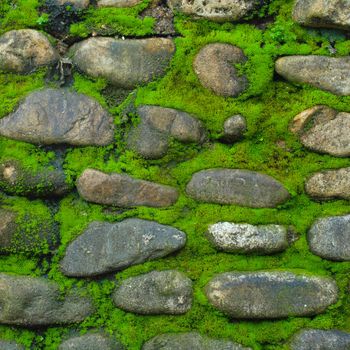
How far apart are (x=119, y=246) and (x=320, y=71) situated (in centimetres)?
127

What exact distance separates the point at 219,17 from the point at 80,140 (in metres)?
0.92

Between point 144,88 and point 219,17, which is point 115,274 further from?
point 219,17

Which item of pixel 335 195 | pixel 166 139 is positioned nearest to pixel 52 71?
pixel 166 139

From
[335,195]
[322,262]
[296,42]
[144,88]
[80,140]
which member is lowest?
[322,262]

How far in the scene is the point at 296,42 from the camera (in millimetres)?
2582

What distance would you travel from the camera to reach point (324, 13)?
250 centimetres

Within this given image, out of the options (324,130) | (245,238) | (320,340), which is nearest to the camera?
(320,340)

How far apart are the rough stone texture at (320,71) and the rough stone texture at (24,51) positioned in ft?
3.75

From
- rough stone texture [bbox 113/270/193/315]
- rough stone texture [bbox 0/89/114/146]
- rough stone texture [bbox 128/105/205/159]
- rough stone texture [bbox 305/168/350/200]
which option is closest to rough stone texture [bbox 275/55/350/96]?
rough stone texture [bbox 305/168/350/200]

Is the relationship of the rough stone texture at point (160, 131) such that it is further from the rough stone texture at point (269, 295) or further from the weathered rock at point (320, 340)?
the weathered rock at point (320, 340)

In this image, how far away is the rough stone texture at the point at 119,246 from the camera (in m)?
2.30

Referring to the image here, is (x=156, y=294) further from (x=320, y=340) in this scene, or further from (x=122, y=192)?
(x=320, y=340)

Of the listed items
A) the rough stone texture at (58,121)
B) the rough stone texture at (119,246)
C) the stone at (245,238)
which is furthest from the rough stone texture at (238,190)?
the rough stone texture at (58,121)

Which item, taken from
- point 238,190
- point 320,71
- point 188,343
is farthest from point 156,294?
point 320,71
